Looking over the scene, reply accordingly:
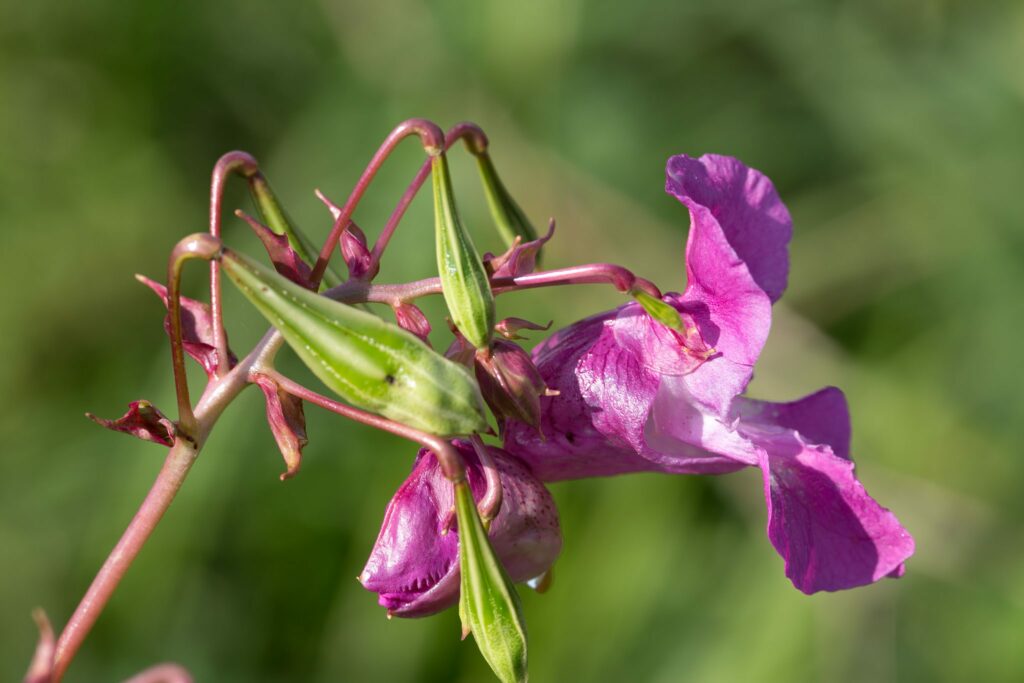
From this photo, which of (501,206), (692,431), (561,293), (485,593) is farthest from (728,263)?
(561,293)

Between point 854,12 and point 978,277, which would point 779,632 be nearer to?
point 978,277

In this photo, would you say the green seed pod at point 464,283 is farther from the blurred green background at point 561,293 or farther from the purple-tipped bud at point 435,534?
the blurred green background at point 561,293

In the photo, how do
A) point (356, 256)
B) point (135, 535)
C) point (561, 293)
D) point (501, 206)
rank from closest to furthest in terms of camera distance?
point (135, 535) < point (356, 256) < point (501, 206) < point (561, 293)

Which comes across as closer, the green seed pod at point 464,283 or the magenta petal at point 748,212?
the green seed pod at point 464,283

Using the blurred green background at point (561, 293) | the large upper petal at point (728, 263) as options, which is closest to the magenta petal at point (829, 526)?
the large upper petal at point (728, 263)

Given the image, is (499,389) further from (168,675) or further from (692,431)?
(168,675)

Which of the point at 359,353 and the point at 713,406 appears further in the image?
the point at 713,406

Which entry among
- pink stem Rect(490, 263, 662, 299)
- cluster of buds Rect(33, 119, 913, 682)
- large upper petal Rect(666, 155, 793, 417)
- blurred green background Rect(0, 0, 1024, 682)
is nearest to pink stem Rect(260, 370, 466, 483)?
cluster of buds Rect(33, 119, 913, 682)
